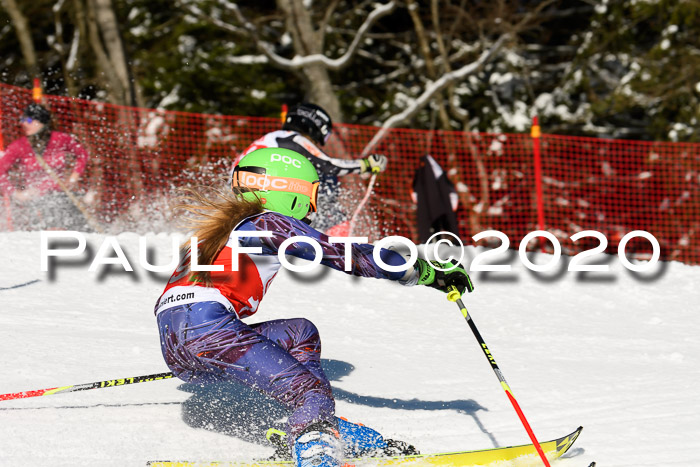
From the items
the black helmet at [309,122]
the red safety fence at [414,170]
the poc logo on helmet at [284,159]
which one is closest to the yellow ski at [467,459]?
the poc logo on helmet at [284,159]

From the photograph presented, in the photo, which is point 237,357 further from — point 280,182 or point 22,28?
point 22,28

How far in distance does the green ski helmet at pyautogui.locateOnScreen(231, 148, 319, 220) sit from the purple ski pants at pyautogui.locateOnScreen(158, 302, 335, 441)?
522 millimetres

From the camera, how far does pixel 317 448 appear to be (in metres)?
3.04

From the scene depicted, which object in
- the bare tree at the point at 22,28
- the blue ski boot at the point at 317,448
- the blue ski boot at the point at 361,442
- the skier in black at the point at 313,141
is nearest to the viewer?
the blue ski boot at the point at 317,448

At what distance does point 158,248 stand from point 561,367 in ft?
14.9

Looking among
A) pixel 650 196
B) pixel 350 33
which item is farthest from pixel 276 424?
pixel 350 33

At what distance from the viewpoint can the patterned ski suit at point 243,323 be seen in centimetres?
327

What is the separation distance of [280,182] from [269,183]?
0.15 ft

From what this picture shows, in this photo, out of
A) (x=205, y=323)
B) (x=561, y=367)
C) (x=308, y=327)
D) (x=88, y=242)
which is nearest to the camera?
(x=205, y=323)

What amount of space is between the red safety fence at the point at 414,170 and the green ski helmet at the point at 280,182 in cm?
594

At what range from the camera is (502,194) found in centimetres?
1288

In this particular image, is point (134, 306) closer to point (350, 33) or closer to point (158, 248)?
point (158, 248)

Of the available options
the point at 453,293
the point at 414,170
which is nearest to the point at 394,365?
the point at 453,293

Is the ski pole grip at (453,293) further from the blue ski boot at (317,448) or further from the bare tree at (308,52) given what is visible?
the bare tree at (308,52)
